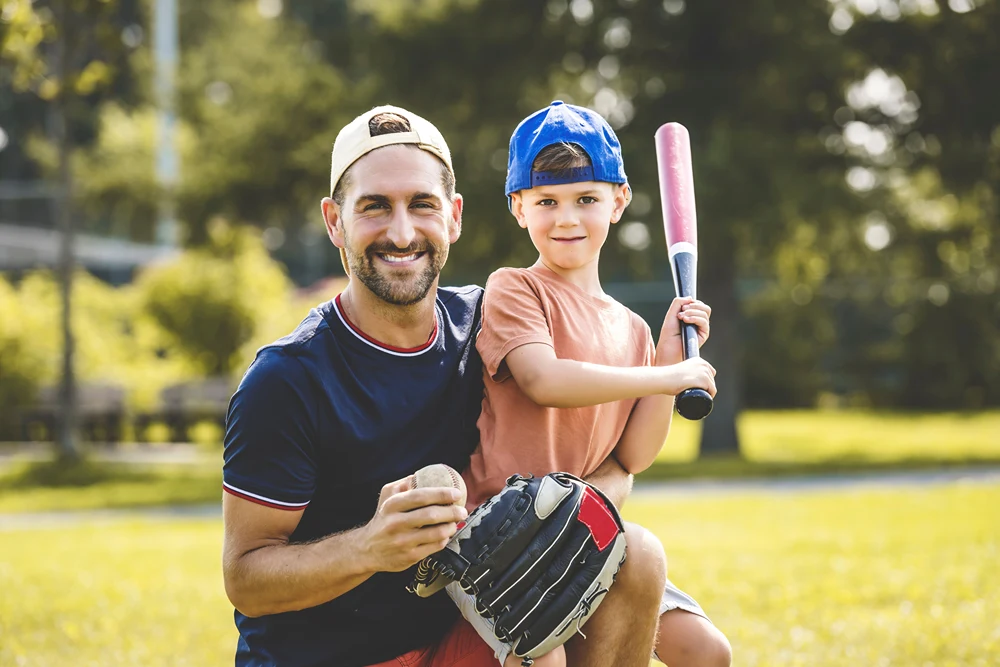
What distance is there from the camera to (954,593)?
7648mm

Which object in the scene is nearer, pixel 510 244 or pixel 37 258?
pixel 510 244

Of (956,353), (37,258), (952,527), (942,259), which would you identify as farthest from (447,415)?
(37,258)

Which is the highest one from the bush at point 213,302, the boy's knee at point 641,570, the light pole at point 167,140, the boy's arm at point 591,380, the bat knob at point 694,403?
the light pole at point 167,140

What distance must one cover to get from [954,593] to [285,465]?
244 inches

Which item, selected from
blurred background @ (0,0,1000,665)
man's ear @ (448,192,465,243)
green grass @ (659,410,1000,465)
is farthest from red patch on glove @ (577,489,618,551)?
green grass @ (659,410,1000,465)

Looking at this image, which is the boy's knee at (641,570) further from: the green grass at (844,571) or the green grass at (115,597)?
the green grass at (115,597)

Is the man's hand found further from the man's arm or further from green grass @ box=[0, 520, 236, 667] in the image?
green grass @ box=[0, 520, 236, 667]

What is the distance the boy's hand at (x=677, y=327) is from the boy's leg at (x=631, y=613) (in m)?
0.51

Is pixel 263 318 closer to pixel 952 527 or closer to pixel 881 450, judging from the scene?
pixel 881 450

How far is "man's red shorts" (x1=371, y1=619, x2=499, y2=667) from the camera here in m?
2.92

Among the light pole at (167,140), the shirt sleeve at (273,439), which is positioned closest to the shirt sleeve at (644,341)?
the shirt sleeve at (273,439)

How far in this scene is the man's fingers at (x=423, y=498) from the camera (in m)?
2.43

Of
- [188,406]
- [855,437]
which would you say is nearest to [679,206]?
[188,406]

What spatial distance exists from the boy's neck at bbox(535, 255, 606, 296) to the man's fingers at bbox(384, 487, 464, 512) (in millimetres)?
908
